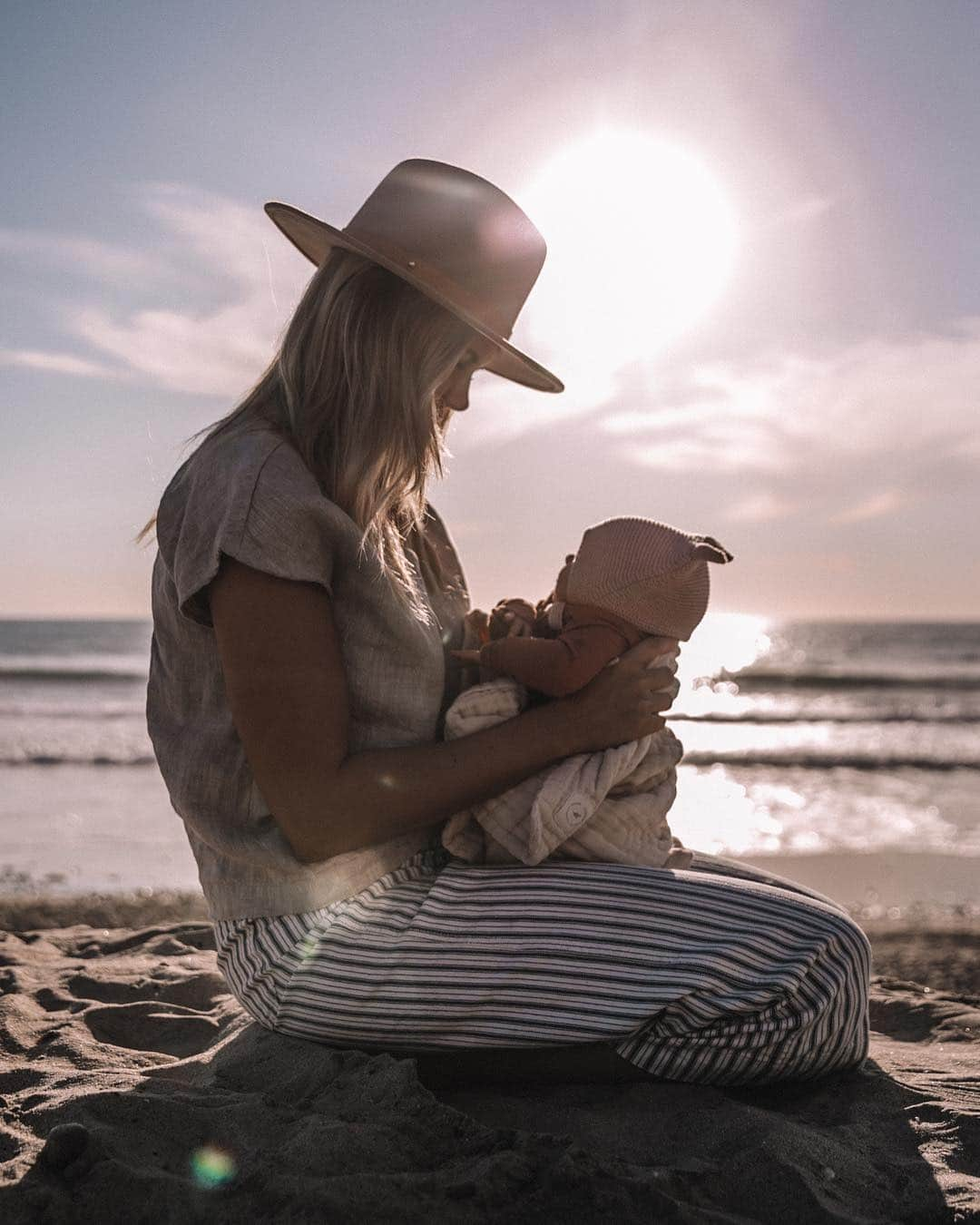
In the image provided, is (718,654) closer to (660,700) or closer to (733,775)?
(733,775)

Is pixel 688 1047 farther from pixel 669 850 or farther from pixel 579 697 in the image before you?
pixel 579 697

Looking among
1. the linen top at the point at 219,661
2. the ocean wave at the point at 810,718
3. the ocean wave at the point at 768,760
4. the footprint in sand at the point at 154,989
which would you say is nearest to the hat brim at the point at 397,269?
the linen top at the point at 219,661

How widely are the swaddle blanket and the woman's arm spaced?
0.05 meters

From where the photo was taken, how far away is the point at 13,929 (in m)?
4.11

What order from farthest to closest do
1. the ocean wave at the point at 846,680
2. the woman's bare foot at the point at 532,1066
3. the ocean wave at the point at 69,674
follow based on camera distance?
the ocean wave at the point at 846,680 → the ocean wave at the point at 69,674 → the woman's bare foot at the point at 532,1066

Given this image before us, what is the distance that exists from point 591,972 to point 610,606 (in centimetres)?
77

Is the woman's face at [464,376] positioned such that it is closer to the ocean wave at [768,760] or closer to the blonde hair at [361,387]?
the blonde hair at [361,387]

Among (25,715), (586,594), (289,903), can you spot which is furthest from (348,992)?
(25,715)

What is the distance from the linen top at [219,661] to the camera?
1.92m

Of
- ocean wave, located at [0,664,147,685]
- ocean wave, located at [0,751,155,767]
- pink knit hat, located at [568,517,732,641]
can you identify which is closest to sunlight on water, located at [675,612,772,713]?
pink knit hat, located at [568,517,732,641]

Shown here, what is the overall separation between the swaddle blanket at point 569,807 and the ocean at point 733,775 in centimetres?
354

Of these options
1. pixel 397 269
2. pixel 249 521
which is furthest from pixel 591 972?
pixel 397 269

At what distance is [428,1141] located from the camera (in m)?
1.71

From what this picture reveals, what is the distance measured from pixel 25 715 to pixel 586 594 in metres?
14.7
